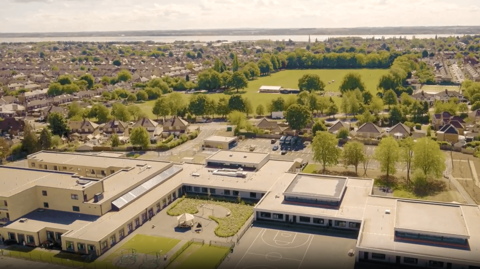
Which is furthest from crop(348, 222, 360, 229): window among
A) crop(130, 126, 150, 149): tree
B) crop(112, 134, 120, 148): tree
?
crop(112, 134, 120, 148): tree

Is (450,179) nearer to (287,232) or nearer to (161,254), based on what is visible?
(287,232)

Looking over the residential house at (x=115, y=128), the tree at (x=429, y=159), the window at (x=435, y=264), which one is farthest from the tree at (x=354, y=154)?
the residential house at (x=115, y=128)

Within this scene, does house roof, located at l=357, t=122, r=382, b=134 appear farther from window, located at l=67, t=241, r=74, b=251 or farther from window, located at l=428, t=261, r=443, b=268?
window, located at l=67, t=241, r=74, b=251

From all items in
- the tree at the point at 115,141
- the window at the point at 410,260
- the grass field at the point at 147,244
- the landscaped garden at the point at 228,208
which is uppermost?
the tree at the point at 115,141

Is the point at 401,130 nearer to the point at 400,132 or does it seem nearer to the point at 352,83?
the point at 400,132

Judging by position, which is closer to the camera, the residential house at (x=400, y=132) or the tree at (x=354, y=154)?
the tree at (x=354, y=154)

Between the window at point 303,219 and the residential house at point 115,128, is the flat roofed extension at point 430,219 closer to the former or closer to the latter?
the window at point 303,219
